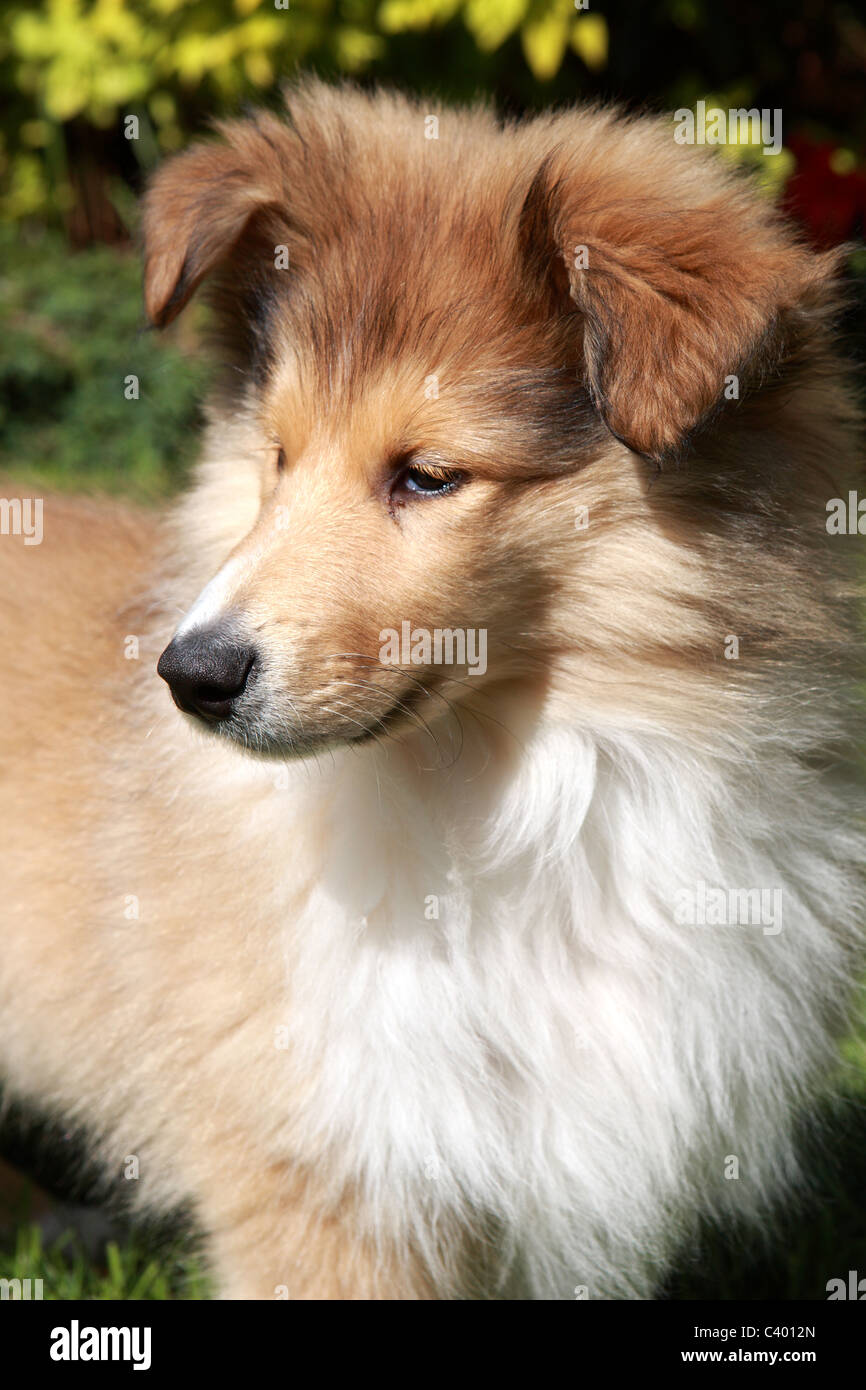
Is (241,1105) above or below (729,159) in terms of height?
below

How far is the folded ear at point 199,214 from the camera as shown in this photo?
8.91 feet

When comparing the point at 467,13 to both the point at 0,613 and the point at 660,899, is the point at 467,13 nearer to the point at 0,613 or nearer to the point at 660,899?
the point at 0,613

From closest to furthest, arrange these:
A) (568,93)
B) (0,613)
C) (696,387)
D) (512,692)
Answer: (696,387) < (512,692) < (0,613) < (568,93)

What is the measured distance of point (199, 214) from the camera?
2736mm

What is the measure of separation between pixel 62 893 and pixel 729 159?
2150mm

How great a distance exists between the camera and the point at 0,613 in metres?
3.47

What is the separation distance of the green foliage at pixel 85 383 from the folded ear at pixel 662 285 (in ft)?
16.5

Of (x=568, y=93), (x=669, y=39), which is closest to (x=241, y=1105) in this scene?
(x=568, y=93)

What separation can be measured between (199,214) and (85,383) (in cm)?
557

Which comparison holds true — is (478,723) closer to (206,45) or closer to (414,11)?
(414,11)

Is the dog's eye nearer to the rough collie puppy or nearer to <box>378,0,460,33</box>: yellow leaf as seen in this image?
the rough collie puppy

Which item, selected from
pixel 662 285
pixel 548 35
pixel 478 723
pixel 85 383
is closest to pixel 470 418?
pixel 662 285

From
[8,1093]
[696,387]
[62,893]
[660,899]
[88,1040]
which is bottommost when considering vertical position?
[8,1093]

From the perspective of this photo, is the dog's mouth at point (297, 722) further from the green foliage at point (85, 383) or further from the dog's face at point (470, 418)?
the green foliage at point (85, 383)
